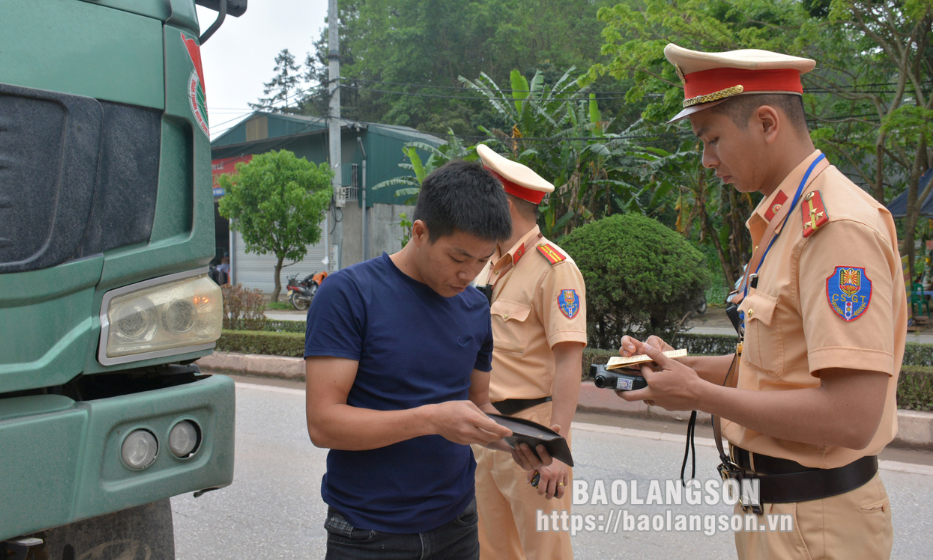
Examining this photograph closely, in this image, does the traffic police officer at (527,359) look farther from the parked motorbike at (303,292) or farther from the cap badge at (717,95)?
the parked motorbike at (303,292)

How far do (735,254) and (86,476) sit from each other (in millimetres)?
12430

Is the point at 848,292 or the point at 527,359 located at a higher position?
the point at 848,292

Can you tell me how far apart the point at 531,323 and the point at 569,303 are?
200mm

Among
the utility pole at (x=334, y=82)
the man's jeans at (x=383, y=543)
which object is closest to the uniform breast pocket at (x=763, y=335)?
the man's jeans at (x=383, y=543)

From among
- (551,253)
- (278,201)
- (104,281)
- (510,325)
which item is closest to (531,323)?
(510,325)

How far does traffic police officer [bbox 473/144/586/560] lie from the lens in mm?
2580

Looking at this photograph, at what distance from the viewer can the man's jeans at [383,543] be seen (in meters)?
1.74

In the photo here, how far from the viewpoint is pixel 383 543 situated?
1749 mm

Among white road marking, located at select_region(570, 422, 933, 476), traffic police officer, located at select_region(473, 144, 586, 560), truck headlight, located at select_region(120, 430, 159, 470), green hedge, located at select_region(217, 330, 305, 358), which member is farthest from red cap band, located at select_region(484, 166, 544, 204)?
green hedge, located at select_region(217, 330, 305, 358)

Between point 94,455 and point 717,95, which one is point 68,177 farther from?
point 717,95

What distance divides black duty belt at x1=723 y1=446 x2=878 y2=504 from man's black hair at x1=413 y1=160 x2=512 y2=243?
908 millimetres

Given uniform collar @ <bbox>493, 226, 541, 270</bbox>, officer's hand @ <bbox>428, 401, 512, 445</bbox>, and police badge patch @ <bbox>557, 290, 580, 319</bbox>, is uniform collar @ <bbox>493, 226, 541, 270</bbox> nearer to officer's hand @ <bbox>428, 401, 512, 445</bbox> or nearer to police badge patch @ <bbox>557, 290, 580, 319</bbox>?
police badge patch @ <bbox>557, 290, 580, 319</bbox>

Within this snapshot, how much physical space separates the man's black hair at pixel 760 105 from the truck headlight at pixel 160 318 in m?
1.68

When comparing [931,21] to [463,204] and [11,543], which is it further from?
[11,543]
